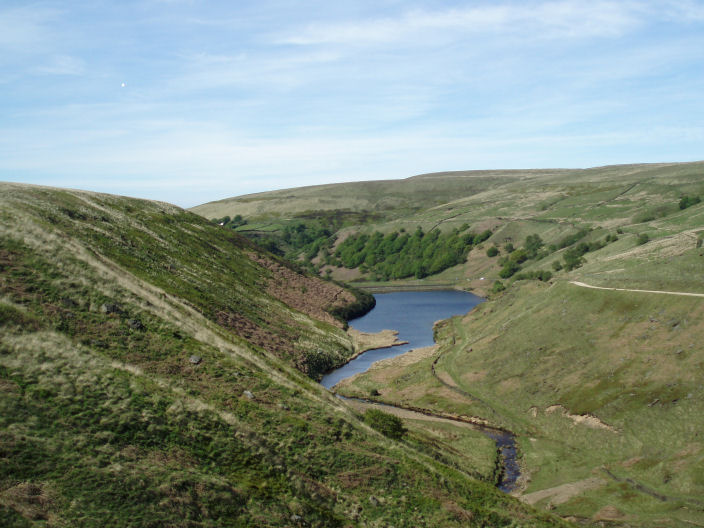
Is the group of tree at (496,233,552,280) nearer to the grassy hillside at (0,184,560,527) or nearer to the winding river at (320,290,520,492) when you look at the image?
the winding river at (320,290,520,492)

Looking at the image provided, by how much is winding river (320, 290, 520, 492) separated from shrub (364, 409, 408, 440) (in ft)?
32.5

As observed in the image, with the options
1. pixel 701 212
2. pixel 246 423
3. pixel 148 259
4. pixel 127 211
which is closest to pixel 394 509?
pixel 246 423

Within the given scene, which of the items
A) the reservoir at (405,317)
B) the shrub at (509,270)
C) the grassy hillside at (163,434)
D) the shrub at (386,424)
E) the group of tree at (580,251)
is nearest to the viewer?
the grassy hillside at (163,434)

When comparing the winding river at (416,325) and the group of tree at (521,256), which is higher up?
the group of tree at (521,256)

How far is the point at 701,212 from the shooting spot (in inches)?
5290

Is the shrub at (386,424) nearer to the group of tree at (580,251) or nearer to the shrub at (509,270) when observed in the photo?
the group of tree at (580,251)

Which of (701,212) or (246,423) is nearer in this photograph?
(246,423)

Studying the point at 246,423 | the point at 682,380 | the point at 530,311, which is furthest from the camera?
the point at 530,311

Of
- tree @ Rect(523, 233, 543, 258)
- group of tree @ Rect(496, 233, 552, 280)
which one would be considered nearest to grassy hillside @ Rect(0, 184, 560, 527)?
group of tree @ Rect(496, 233, 552, 280)

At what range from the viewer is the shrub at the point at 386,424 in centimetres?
4988

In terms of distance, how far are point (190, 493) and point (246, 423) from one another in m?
9.67

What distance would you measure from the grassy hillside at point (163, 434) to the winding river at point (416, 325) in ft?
23.2

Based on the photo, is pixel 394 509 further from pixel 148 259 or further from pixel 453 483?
pixel 148 259

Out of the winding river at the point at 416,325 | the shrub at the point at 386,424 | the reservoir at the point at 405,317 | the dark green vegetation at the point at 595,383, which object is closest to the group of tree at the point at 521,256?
the reservoir at the point at 405,317
